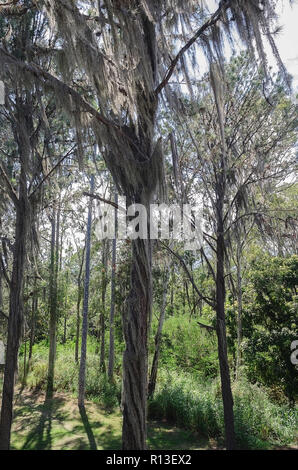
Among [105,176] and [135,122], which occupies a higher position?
[105,176]

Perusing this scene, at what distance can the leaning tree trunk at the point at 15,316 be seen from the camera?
511cm

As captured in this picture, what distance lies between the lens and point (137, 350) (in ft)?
10.7

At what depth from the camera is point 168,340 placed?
1189 centimetres

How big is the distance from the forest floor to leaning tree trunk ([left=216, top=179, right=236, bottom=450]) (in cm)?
126

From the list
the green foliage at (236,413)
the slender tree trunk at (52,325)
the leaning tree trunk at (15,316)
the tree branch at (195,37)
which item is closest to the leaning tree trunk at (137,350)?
the tree branch at (195,37)

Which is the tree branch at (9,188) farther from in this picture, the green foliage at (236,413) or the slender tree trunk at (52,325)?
the green foliage at (236,413)

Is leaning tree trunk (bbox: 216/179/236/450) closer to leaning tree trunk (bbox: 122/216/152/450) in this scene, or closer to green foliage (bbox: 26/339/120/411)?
leaning tree trunk (bbox: 122/216/152/450)

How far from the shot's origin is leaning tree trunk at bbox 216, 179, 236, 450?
5.41 m

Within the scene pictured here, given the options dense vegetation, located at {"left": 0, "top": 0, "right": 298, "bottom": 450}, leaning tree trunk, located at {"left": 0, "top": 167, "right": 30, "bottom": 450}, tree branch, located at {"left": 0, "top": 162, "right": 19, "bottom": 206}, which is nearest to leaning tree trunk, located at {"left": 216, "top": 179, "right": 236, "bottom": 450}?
dense vegetation, located at {"left": 0, "top": 0, "right": 298, "bottom": 450}
